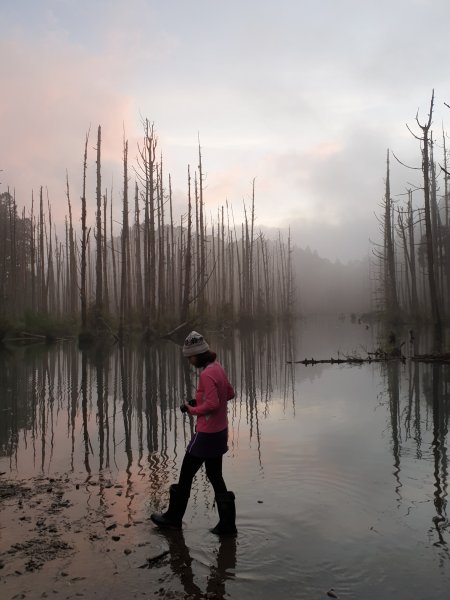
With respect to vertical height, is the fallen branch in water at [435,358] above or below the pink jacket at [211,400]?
below

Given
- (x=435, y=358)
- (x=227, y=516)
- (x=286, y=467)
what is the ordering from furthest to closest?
1. (x=435, y=358)
2. (x=286, y=467)
3. (x=227, y=516)

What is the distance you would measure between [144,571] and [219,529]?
78 centimetres

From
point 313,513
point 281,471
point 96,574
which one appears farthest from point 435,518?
point 96,574

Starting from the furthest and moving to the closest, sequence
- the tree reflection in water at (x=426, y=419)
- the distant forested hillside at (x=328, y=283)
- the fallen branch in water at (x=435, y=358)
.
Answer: the distant forested hillside at (x=328, y=283)
the fallen branch in water at (x=435, y=358)
the tree reflection in water at (x=426, y=419)

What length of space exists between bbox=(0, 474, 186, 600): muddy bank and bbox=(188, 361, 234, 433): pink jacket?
3.12ft

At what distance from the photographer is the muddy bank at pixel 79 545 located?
3.13 m

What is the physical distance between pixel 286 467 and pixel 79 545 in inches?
102

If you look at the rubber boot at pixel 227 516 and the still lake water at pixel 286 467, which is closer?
the still lake water at pixel 286 467

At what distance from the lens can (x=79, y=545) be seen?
373cm

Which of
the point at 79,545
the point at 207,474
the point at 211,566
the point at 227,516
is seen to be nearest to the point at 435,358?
the point at 207,474

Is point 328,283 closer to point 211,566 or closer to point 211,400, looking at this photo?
point 211,400

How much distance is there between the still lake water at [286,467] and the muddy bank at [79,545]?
0.12m

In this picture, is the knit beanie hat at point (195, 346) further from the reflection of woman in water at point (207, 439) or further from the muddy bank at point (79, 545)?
the muddy bank at point (79, 545)

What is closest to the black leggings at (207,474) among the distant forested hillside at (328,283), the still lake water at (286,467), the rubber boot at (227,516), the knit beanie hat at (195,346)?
the rubber boot at (227,516)
